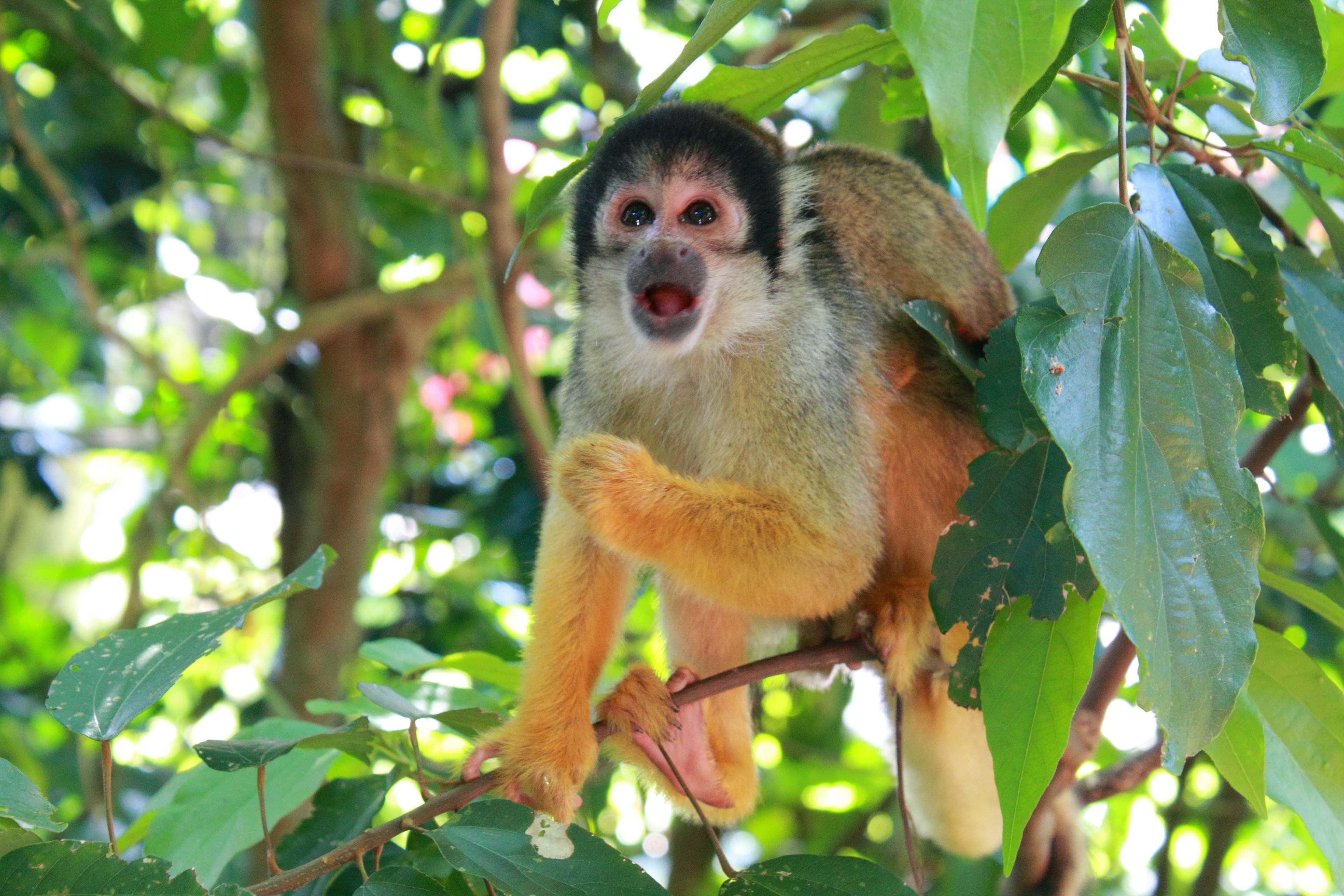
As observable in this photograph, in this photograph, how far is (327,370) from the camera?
13.5ft

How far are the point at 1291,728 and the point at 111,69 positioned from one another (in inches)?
154

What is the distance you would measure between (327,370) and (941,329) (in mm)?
2981

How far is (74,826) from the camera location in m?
3.76

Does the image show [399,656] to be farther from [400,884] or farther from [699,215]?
[699,215]

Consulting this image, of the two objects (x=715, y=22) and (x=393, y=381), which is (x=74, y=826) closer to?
(x=393, y=381)

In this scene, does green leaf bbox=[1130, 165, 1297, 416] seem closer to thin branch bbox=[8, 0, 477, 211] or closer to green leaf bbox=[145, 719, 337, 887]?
green leaf bbox=[145, 719, 337, 887]

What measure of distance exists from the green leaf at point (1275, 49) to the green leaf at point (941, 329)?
1.67 feet

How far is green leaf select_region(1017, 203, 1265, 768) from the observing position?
45.6 inches

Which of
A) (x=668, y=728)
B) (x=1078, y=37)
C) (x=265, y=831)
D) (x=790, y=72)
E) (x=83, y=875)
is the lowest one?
(x=668, y=728)

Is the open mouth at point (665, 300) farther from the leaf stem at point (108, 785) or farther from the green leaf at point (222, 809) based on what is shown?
the leaf stem at point (108, 785)

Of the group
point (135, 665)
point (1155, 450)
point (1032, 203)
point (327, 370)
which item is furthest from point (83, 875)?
point (327, 370)

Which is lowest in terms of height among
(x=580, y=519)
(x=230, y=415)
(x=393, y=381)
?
(x=230, y=415)

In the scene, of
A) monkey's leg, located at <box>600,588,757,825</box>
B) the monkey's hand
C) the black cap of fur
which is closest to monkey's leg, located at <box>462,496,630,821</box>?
the monkey's hand

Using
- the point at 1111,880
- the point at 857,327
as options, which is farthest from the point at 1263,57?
the point at 1111,880
